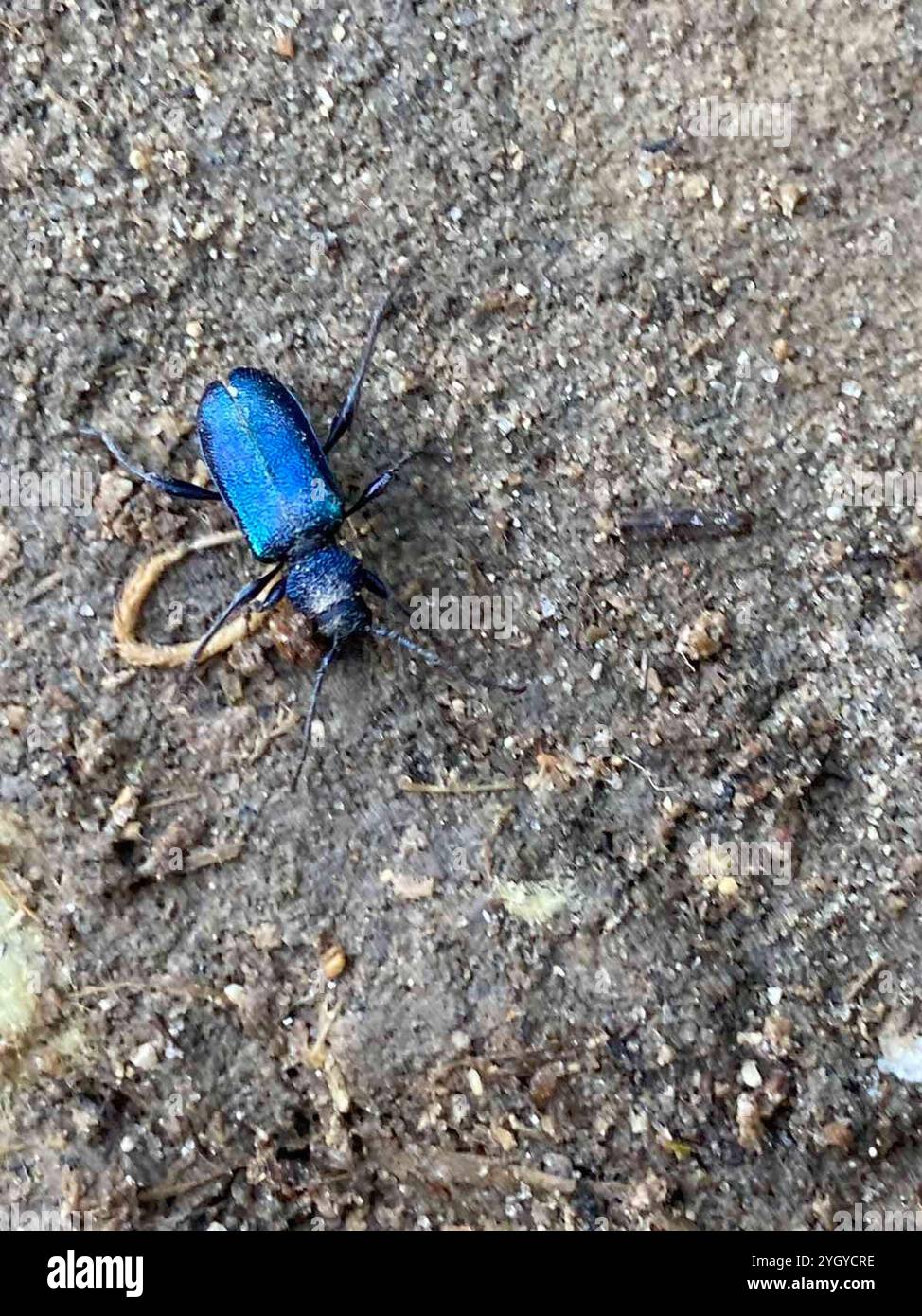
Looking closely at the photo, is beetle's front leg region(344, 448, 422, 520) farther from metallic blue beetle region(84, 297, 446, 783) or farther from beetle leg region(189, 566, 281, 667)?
beetle leg region(189, 566, 281, 667)

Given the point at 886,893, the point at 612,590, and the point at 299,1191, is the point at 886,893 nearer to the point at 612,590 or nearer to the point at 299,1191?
the point at 612,590

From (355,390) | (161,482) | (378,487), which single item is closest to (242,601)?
(161,482)

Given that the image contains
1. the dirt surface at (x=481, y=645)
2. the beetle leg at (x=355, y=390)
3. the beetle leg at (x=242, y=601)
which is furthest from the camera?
the beetle leg at (x=355, y=390)

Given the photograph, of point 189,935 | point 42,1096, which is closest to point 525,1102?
point 189,935

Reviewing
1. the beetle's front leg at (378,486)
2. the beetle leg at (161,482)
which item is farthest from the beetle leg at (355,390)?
the beetle leg at (161,482)

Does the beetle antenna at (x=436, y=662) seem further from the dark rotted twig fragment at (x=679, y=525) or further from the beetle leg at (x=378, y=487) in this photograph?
the dark rotted twig fragment at (x=679, y=525)

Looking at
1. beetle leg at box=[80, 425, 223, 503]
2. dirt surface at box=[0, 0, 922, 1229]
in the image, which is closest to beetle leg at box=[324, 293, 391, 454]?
dirt surface at box=[0, 0, 922, 1229]

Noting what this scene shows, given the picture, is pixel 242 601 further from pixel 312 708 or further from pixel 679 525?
pixel 679 525
